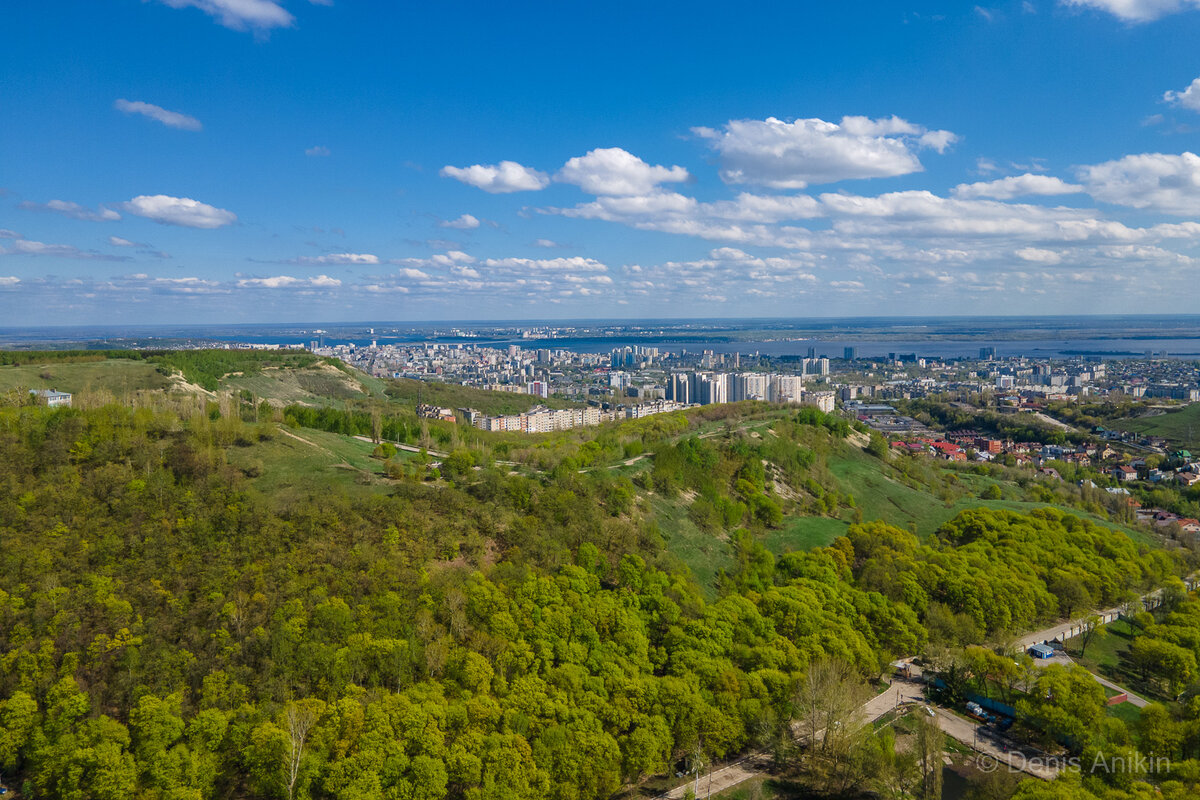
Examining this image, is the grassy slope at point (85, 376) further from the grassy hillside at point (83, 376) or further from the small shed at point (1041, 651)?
the small shed at point (1041, 651)

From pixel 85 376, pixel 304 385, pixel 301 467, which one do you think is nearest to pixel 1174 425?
pixel 301 467

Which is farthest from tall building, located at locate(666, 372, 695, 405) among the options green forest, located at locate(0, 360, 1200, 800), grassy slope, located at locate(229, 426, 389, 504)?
grassy slope, located at locate(229, 426, 389, 504)

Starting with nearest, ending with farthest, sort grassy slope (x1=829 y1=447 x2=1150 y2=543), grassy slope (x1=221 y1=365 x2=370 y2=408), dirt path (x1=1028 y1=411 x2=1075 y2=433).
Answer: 1. grassy slope (x1=829 y1=447 x2=1150 y2=543)
2. grassy slope (x1=221 y1=365 x2=370 y2=408)
3. dirt path (x1=1028 y1=411 x2=1075 y2=433)

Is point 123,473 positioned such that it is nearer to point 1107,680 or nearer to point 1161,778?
point 1161,778

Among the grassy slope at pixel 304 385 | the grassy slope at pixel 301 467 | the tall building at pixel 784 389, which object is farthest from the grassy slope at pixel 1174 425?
Result: the grassy slope at pixel 304 385

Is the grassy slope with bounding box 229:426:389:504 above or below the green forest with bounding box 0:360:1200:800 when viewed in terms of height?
above

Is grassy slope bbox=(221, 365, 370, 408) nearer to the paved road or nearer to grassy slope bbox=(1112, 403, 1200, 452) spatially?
the paved road

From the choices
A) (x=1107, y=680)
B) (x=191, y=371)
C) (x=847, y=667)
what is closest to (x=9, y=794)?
(x=847, y=667)

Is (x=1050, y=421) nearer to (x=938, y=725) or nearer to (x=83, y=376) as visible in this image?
(x=938, y=725)
